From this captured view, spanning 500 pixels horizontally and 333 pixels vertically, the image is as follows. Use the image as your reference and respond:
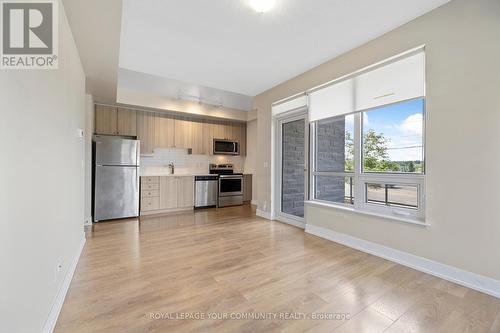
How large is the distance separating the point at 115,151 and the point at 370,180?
4.64m

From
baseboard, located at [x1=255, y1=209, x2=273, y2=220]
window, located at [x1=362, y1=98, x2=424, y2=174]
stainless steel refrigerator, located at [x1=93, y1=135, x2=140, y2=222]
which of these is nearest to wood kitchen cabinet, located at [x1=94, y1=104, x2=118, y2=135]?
stainless steel refrigerator, located at [x1=93, y1=135, x2=140, y2=222]

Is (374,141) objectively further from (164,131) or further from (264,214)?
(164,131)

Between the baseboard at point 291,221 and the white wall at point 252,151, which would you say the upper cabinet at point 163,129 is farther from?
the baseboard at point 291,221

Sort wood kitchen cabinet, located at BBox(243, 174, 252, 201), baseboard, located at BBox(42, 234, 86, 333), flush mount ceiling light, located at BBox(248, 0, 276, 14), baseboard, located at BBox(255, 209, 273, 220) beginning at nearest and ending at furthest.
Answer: baseboard, located at BBox(42, 234, 86, 333)
flush mount ceiling light, located at BBox(248, 0, 276, 14)
baseboard, located at BBox(255, 209, 273, 220)
wood kitchen cabinet, located at BBox(243, 174, 252, 201)

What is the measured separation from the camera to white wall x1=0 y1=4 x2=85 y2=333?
1.04 meters

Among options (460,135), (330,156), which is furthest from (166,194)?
(460,135)

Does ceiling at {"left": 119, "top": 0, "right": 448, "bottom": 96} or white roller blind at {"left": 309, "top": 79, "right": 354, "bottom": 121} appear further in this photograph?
white roller blind at {"left": 309, "top": 79, "right": 354, "bottom": 121}

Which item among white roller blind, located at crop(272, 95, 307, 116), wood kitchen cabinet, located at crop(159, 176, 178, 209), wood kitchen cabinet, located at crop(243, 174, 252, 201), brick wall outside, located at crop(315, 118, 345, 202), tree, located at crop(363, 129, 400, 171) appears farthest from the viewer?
wood kitchen cabinet, located at crop(243, 174, 252, 201)

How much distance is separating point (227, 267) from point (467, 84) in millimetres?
3026

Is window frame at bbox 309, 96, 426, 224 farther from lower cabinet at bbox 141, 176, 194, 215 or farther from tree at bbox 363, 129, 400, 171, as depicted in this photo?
lower cabinet at bbox 141, 176, 194, 215

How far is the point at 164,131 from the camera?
564 centimetres

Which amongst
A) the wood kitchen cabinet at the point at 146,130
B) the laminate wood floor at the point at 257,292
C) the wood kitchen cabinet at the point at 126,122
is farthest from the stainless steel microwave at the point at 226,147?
the laminate wood floor at the point at 257,292

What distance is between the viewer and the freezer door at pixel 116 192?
14.6 feet

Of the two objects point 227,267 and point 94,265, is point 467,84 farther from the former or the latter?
point 94,265
